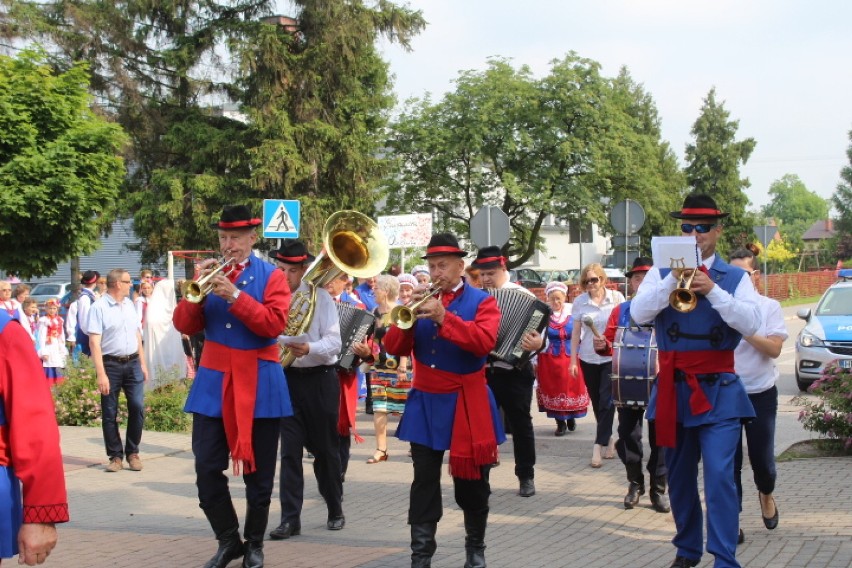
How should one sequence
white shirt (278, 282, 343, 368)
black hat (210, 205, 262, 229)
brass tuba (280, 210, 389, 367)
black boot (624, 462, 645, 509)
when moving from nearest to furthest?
1. black hat (210, 205, 262, 229)
2. brass tuba (280, 210, 389, 367)
3. white shirt (278, 282, 343, 368)
4. black boot (624, 462, 645, 509)

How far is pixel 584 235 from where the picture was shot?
27750 mm

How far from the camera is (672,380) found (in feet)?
19.7

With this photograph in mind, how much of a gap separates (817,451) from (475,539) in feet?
18.1

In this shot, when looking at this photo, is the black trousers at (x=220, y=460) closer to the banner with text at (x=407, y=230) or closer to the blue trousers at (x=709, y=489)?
the blue trousers at (x=709, y=489)

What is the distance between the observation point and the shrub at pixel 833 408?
1013 cm

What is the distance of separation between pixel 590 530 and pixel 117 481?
471cm

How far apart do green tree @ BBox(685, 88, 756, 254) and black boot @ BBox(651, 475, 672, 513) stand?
209ft

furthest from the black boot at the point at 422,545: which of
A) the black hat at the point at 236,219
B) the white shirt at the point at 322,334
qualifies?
the black hat at the point at 236,219

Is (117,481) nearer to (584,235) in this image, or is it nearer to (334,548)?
(334,548)

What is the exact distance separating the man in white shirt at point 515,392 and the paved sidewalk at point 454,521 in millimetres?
253

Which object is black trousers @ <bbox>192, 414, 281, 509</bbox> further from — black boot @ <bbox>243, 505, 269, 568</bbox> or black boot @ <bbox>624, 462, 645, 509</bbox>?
black boot @ <bbox>624, 462, 645, 509</bbox>

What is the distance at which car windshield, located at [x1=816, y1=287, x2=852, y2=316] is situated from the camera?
702 inches

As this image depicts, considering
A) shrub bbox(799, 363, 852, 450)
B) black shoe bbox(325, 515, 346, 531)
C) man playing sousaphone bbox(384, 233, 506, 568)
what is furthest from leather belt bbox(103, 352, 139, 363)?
shrub bbox(799, 363, 852, 450)

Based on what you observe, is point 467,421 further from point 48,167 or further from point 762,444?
point 48,167
